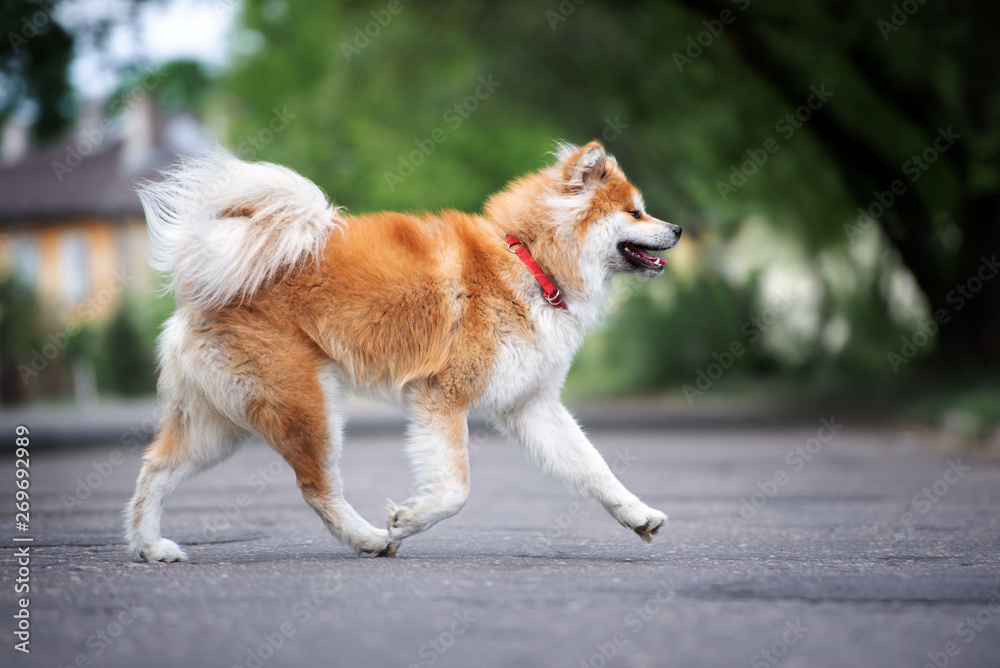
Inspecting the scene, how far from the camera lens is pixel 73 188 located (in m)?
44.6

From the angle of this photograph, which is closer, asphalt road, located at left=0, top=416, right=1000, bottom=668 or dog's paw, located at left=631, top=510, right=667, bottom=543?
asphalt road, located at left=0, top=416, right=1000, bottom=668

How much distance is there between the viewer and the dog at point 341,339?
5473 mm

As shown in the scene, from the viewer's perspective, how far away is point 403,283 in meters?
5.72

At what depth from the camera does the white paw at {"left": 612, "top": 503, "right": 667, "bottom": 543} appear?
567 cm

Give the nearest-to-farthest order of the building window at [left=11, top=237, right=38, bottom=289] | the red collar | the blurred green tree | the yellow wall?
the red collar → the blurred green tree → the yellow wall → the building window at [left=11, top=237, right=38, bottom=289]

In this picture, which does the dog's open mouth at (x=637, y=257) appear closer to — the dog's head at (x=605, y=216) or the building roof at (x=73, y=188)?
the dog's head at (x=605, y=216)

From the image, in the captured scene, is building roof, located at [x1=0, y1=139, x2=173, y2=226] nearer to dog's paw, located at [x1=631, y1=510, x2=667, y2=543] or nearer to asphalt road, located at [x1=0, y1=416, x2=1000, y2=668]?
asphalt road, located at [x1=0, y1=416, x2=1000, y2=668]

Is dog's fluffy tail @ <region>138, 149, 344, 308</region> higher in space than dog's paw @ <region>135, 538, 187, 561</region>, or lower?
higher

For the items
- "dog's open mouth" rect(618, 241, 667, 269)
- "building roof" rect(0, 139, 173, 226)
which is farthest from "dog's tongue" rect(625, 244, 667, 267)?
"building roof" rect(0, 139, 173, 226)

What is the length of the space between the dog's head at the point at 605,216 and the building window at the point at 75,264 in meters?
40.9

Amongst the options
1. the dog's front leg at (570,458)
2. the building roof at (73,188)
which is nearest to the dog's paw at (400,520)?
the dog's front leg at (570,458)

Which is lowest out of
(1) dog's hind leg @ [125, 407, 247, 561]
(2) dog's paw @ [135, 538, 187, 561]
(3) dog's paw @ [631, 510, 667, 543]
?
(2) dog's paw @ [135, 538, 187, 561]

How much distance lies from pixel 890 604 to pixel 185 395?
3.38 metres

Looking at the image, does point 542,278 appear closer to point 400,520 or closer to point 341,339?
point 341,339
